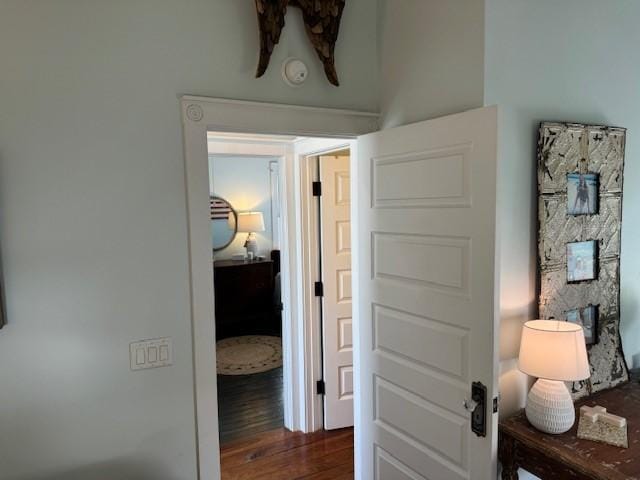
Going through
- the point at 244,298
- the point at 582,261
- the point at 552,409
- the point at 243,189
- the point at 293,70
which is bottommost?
the point at 244,298

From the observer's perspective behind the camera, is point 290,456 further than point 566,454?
Yes

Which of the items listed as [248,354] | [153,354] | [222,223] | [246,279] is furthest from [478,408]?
[222,223]

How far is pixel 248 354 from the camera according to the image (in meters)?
5.17

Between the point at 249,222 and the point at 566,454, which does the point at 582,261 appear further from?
the point at 249,222

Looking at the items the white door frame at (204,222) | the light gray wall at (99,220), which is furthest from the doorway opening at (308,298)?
the light gray wall at (99,220)

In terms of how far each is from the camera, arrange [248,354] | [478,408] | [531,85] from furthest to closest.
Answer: [248,354] → [531,85] → [478,408]

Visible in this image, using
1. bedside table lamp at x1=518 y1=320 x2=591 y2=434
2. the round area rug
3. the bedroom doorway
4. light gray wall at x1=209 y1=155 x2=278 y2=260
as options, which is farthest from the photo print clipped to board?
light gray wall at x1=209 y1=155 x2=278 y2=260

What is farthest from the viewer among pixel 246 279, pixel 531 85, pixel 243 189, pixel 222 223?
pixel 243 189

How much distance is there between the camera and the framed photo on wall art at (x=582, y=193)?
1938 millimetres

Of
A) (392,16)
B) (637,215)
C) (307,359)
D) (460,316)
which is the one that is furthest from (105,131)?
(637,215)

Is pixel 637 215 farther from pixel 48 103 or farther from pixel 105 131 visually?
pixel 48 103

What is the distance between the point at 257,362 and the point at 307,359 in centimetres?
176

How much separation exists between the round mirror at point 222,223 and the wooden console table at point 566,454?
5227mm

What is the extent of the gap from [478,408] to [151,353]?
1305 millimetres
